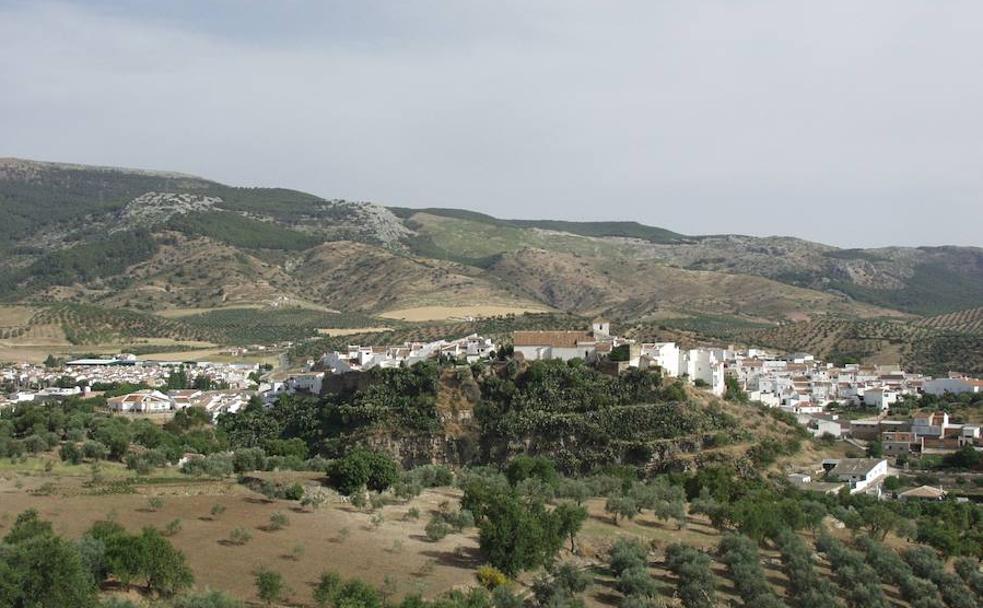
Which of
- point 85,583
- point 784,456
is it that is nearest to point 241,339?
point 784,456

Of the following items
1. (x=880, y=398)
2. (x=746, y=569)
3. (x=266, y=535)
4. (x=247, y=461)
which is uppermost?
(x=880, y=398)

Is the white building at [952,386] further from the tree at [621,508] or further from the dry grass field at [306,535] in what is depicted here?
the tree at [621,508]

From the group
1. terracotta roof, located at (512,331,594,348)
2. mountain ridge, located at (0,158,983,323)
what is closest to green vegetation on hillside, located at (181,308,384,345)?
mountain ridge, located at (0,158,983,323)

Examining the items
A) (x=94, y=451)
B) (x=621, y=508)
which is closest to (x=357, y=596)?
(x=621, y=508)

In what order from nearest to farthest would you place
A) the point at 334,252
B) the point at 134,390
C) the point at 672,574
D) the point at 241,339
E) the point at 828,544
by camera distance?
1. the point at 672,574
2. the point at 828,544
3. the point at 134,390
4. the point at 241,339
5. the point at 334,252

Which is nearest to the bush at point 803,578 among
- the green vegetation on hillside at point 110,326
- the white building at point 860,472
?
the white building at point 860,472

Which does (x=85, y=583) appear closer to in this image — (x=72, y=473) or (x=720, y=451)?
(x=72, y=473)

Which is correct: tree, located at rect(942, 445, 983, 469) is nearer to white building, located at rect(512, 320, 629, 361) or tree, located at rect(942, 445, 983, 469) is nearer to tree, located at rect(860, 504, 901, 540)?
tree, located at rect(860, 504, 901, 540)

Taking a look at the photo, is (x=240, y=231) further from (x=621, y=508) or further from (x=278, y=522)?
(x=278, y=522)
